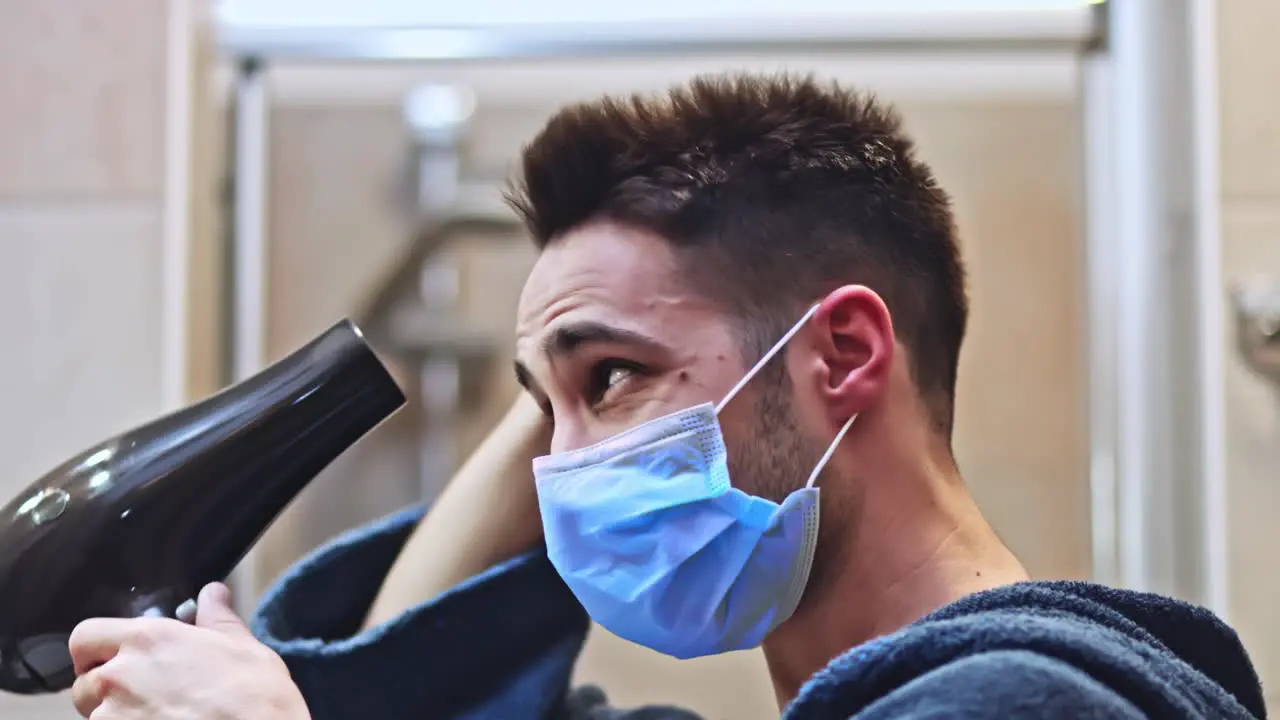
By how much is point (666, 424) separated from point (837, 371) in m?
0.10

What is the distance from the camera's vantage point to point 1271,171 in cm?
94

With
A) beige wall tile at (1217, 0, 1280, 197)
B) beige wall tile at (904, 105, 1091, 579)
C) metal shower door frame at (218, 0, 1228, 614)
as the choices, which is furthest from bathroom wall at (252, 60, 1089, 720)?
beige wall tile at (1217, 0, 1280, 197)

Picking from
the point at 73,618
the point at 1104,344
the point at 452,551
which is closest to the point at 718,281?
the point at 452,551

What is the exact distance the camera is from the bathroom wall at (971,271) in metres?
1.34

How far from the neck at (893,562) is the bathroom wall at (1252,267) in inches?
14.5

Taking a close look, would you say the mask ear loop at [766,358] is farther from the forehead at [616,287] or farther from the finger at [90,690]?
the finger at [90,690]

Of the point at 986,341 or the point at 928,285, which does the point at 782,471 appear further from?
the point at 986,341

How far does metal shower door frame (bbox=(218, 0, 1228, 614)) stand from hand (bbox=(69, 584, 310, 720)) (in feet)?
1.57

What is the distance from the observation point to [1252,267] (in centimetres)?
94

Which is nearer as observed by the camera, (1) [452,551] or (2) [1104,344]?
(1) [452,551]

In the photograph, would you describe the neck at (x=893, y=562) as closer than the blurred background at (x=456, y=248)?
Yes

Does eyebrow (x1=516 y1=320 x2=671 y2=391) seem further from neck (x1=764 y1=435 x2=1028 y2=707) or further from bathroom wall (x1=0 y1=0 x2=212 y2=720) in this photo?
bathroom wall (x1=0 y1=0 x2=212 y2=720)

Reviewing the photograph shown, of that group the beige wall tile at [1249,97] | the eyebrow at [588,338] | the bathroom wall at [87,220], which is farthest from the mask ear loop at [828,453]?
the bathroom wall at [87,220]

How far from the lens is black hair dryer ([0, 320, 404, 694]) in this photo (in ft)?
1.98
